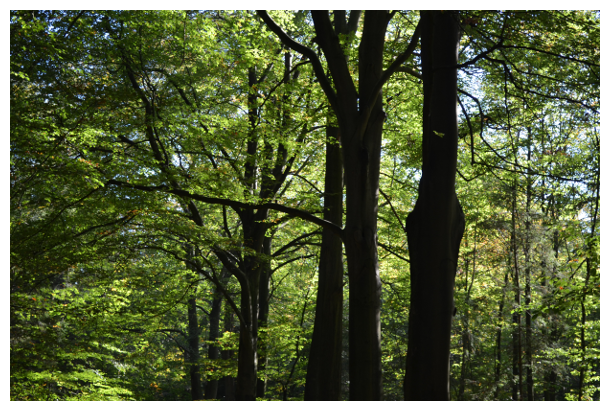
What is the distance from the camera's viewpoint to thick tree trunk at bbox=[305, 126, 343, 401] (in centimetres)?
593

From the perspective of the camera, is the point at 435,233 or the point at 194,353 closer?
the point at 435,233

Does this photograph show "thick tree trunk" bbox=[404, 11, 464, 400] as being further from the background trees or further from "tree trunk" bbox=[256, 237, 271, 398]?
"tree trunk" bbox=[256, 237, 271, 398]

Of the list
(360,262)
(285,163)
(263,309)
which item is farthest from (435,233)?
(263,309)

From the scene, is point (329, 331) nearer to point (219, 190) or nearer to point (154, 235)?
point (219, 190)

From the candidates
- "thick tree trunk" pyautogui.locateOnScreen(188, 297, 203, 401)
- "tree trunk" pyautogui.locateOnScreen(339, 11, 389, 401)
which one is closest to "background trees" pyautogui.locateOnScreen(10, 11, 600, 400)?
"tree trunk" pyautogui.locateOnScreen(339, 11, 389, 401)

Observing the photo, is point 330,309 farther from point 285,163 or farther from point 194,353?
point 194,353

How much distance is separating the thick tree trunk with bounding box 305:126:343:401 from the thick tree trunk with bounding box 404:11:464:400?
2.75 meters

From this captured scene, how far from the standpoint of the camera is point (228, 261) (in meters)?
7.43

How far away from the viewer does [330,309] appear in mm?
6035

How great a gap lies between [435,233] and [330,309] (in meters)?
3.43

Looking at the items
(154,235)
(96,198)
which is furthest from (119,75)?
(154,235)

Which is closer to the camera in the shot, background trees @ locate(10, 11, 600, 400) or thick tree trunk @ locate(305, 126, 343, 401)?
background trees @ locate(10, 11, 600, 400)

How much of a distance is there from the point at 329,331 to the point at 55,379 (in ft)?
14.2
